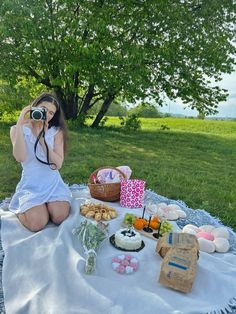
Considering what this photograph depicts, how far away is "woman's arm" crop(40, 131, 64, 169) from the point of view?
2.42 meters

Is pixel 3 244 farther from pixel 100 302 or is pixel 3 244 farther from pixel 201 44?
pixel 201 44

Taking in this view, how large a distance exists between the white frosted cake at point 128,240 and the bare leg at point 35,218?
56cm

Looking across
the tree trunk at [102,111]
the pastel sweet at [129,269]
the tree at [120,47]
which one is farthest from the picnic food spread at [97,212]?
the tree trunk at [102,111]

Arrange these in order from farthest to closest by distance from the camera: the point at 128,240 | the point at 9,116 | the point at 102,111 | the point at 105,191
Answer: the point at 102,111 < the point at 9,116 < the point at 105,191 < the point at 128,240

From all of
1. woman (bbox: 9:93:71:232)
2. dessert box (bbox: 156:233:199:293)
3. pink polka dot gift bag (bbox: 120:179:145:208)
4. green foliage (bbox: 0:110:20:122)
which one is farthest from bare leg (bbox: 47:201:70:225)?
green foliage (bbox: 0:110:20:122)

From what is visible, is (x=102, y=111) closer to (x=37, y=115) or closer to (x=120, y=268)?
(x=37, y=115)

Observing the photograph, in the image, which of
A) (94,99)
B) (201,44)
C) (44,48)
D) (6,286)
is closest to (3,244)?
(6,286)

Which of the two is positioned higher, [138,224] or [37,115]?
[37,115]

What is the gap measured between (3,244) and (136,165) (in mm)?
2690

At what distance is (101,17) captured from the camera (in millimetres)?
7148

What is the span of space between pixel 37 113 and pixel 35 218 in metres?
0.75

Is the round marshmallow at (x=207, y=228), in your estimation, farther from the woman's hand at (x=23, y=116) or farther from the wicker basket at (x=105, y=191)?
the woman's hand at (x=23, y=116)

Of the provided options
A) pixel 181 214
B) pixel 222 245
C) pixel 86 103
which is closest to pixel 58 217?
pixel 181 214

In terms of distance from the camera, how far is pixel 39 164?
2.43 m
